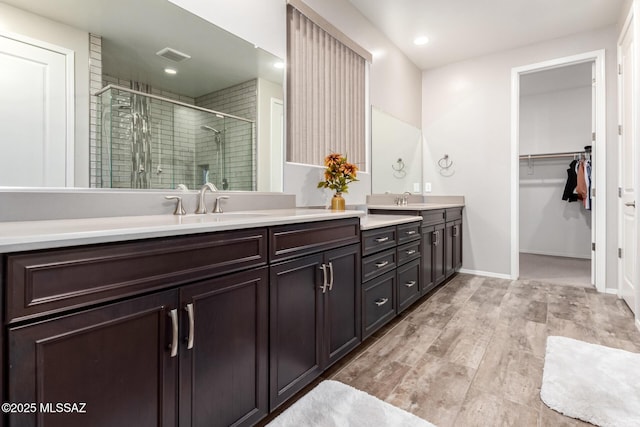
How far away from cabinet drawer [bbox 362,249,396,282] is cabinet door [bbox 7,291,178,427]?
1.25m

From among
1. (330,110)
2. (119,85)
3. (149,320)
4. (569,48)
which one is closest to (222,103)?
(119,85)

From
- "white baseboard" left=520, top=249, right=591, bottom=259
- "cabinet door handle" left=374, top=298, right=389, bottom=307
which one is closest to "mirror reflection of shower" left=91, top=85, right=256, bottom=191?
"cabinet door handle" left=374, top=298, right=389, bottom=307

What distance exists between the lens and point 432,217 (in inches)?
123

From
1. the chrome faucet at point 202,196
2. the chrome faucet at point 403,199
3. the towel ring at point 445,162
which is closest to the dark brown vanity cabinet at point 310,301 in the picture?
the chrome faucet at point 202,196

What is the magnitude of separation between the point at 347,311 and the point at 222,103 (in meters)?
1.40

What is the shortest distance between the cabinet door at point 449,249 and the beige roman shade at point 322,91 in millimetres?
1221

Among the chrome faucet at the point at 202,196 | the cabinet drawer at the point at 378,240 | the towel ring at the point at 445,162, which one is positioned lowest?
the cabinet drawer at the point at 378,240

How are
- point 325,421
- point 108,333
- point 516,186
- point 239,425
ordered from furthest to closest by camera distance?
point 516,186, point 325,421, point 239,425, point 108,333

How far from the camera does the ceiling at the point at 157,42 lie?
1.36m

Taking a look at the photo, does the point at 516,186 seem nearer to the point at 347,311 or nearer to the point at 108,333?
the point at 347,311

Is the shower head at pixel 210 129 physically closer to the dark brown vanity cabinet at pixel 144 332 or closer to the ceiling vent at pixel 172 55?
the ceiling vent at pixel 172 55

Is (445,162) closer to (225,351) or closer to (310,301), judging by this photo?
(310,301)

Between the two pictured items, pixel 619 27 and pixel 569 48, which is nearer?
pixel 619 27

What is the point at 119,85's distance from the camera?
57.4 inches
